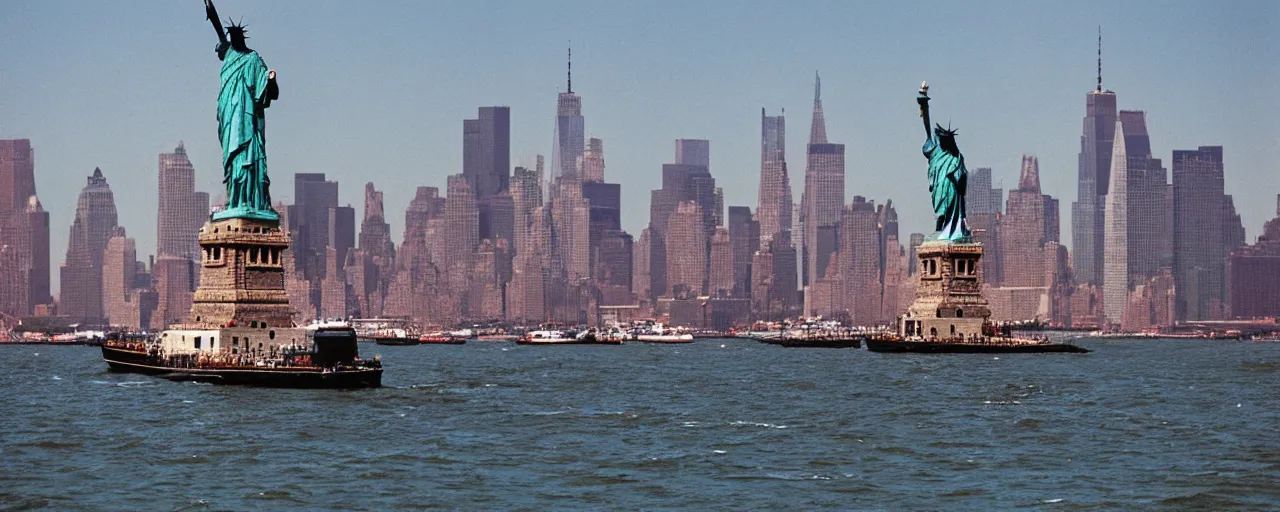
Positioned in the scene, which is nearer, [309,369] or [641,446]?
[641,446]

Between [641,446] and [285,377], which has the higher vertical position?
[285,377]

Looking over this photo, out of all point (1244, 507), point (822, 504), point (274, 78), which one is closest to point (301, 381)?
point (274, 78)

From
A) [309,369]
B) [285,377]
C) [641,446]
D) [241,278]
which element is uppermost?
[241,278]

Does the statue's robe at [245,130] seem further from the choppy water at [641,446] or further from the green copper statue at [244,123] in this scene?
the choppy water at [641,446]

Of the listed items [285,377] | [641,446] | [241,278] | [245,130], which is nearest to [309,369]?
[285,377]

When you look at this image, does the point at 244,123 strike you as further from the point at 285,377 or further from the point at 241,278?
the point at 285,377

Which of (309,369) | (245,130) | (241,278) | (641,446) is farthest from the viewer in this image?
(245,130)

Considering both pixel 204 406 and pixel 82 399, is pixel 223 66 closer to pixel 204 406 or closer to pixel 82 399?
pixel 82 399

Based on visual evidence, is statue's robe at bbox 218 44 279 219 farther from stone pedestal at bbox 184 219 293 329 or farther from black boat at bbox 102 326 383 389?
black boat at bbox 102 326 383 389
